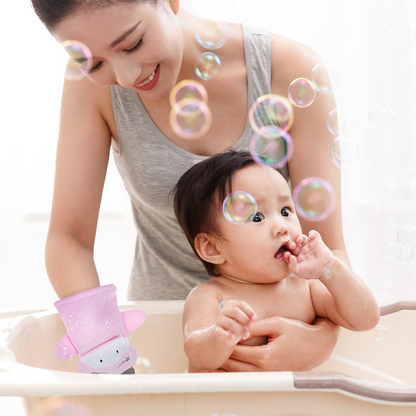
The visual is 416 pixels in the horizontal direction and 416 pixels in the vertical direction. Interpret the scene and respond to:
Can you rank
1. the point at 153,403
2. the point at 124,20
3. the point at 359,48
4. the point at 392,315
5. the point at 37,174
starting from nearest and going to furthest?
the point at 153,403 < the point at 124,20 < the point at 392,315 < the point at 359,48 < the point at 37,174

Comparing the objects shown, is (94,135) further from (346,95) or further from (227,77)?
(346,95)

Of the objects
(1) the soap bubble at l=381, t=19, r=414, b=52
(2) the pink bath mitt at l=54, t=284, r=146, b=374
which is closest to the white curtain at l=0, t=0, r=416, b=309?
(1) the soap bubble at l=381, t=19, r=414, b=52

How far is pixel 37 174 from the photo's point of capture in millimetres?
2439

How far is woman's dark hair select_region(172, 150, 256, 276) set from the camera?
2.79ft

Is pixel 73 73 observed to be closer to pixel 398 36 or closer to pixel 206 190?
pixel 206 190

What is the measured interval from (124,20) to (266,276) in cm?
47

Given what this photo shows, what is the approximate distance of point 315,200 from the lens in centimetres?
90

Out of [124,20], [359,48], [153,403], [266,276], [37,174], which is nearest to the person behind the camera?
[153,403]

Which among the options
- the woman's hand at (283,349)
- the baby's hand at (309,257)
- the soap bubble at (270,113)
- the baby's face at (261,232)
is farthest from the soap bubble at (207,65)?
the woman's hand at (283,349)

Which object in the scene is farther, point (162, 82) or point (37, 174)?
point (37, 174)

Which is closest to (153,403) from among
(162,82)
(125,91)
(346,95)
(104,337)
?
(104,337)

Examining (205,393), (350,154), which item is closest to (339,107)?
(350,154)

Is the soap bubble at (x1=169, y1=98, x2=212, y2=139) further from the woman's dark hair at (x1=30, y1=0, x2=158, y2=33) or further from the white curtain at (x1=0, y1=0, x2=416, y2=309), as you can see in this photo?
the white curtain at (x1=0, y1=0, x2=416, y2=309)

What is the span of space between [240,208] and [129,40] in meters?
0.32
